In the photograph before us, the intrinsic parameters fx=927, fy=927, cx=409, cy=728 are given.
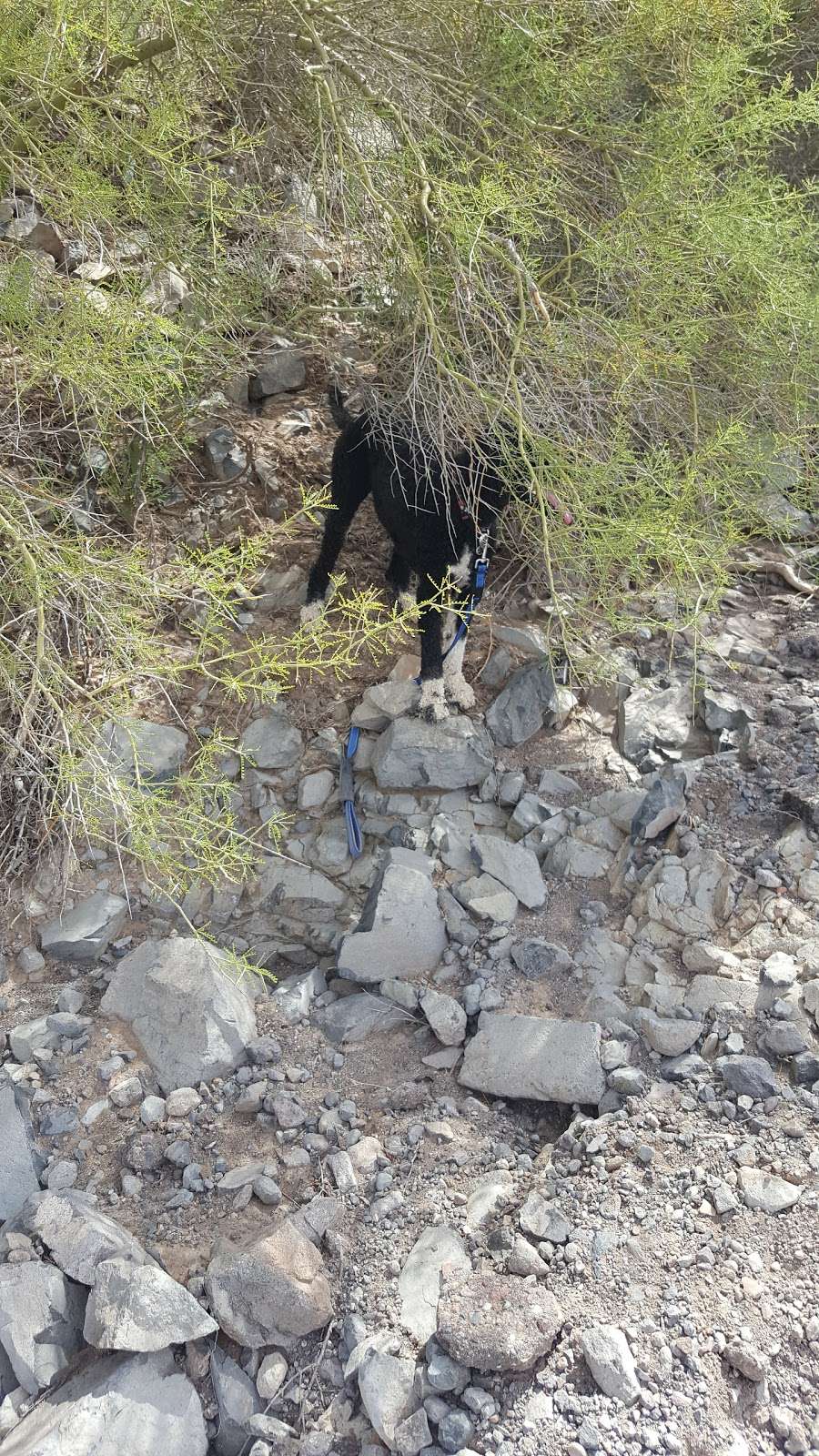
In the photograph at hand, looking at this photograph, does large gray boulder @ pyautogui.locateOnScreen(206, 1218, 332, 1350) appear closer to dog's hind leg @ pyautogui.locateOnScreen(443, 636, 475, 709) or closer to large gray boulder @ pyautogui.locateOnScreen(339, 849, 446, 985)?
large gray boulder @ pyautogui.locateOnScreen(339, 849, 446, 985)

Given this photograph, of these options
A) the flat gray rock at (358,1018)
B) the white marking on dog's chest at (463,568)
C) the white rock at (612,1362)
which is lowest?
the flat gray rock at (358,1018)

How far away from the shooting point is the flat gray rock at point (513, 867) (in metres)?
3.51

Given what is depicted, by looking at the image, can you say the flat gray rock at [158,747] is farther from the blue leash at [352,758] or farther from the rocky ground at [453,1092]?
the blue leash at [352,758]

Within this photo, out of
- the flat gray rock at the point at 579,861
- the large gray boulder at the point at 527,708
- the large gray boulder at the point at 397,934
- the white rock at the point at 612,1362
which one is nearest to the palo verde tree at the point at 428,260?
the large gray boulder at the point at 527,708

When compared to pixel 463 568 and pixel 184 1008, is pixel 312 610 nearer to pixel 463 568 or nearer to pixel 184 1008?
pixel 463 568

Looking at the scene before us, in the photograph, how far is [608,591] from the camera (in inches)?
159

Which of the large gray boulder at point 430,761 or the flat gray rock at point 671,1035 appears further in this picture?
the large gray boulder at point 430,761

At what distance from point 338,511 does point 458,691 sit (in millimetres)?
953

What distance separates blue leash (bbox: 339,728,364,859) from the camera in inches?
149

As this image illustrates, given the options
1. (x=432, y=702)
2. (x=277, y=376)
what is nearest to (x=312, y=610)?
(x=432, y=702)

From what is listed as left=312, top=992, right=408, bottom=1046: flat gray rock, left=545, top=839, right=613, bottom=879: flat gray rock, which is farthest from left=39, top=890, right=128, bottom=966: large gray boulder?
left=545, top=839, right=613, bottom=879: flat gray rock

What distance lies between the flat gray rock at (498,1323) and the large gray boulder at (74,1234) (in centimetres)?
81

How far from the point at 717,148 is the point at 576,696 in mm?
2153

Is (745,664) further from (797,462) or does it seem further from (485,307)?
(485,307)
